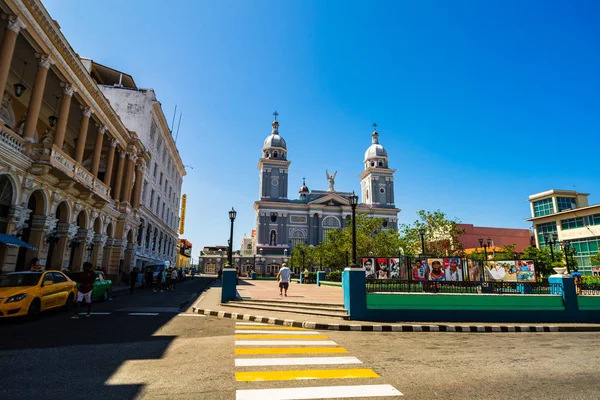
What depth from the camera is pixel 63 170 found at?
57.5 feet

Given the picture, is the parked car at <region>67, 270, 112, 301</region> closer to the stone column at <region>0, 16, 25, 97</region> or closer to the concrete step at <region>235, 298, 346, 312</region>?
the concrete step at <region>235, 298, 346, 312</region>

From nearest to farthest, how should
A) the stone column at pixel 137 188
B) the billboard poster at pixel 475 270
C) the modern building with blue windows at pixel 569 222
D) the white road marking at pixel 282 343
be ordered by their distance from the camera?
the white road marking at pixel 282 343 → the billboard poster at pixel 475 270 → the stone column at pixel 137 188 → the modern building with blue windows at pixel 569 222

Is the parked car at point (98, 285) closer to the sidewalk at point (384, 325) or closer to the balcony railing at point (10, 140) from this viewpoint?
the balcony railing at point (10, 140)

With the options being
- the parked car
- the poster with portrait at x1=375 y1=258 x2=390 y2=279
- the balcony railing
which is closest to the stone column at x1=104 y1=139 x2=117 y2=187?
the balcony railing

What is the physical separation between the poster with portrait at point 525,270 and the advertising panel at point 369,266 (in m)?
6.09

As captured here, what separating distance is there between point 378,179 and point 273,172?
78.4 feet

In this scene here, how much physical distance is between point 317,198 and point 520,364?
70.5 m

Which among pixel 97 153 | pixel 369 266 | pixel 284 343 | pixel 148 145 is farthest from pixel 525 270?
pixel 148 145

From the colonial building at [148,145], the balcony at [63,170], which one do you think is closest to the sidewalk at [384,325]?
the balcony at [63,170]

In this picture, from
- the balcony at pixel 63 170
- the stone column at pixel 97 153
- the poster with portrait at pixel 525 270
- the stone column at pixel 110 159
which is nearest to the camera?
the poster with portrait at pixel 525 270

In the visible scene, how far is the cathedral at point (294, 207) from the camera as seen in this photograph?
70.4 metres

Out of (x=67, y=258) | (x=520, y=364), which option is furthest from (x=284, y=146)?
(x=520, y=364)

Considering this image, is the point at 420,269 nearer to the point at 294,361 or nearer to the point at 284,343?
the point at 284,343

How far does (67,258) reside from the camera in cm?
2114
